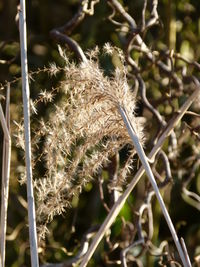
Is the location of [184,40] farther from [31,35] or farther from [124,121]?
[124,121]

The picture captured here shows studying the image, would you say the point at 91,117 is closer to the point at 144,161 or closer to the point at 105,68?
the point at 144,161

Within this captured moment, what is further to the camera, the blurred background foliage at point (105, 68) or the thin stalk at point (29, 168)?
the blurred background foliage at point (105, 68)

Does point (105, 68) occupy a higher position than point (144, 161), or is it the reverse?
point (144, 161)

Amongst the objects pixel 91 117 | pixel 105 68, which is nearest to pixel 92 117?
pixel 91 117

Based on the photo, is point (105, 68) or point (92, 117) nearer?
point (92, 117)

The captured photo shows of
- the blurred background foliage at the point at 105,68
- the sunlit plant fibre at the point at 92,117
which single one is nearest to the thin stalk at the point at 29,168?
the sunlit plant fibre at the point at 92,117

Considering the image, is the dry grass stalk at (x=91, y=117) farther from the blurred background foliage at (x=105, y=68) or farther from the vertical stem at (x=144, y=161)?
the blurred background foliage at (x=105, y=68)

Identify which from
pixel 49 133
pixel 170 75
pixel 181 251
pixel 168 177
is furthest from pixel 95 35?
pixel 181 251

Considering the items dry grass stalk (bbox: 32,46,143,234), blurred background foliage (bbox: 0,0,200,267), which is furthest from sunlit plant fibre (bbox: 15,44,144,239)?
blurred background foliage (bbox: 0,0,200,267)
